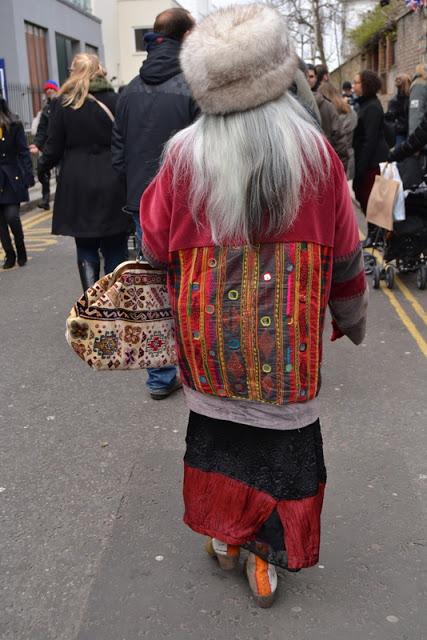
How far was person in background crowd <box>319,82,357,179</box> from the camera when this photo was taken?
748 centimetres

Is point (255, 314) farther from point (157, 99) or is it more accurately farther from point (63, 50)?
point (63, 50)

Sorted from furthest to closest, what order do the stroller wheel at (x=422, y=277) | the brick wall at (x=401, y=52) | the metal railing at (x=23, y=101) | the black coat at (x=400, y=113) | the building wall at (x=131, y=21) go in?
the building wall at (x=131, y=21) → the metal railing at (x=23, y=101) → the brick wall at (x=401, y=52) → the black coat at (x=400, y=113) → the stroller wheel at (x=422, y=277)

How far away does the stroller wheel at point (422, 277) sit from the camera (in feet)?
23.1

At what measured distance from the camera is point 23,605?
109 inches

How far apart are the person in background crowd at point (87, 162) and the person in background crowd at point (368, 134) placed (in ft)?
11.1

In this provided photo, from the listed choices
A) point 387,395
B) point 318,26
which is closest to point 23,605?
point 387,395

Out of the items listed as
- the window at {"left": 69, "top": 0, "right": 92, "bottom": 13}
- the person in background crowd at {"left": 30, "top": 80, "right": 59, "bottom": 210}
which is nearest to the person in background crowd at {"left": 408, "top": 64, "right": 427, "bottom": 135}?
the person in background crowd at {"left": 30, "top": 80, "right": 59, "bottom": 210}

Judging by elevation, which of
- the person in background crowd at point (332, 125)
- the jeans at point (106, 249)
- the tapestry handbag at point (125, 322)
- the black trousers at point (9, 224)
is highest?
the person in background crowd at point (332, 125)

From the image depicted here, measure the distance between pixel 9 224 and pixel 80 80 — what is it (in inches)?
153

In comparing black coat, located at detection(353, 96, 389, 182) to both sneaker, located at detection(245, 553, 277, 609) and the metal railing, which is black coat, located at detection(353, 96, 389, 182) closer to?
sneaker, located at detection(245, 553, 277, 609)

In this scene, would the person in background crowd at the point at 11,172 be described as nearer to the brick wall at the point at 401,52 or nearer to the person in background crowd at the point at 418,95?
the person in background crowd at the point at 418,95

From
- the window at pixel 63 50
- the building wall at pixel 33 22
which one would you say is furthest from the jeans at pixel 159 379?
the window at pixel 63 50

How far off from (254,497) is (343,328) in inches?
26.4

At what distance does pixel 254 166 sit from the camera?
212cm
